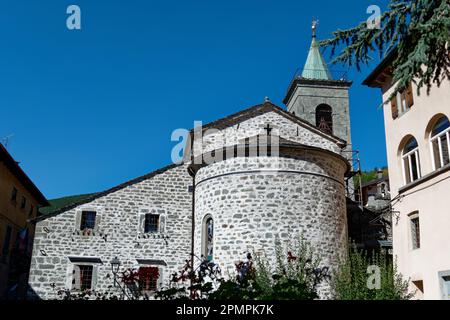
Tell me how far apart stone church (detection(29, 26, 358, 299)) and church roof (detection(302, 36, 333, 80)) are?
11.1 metres

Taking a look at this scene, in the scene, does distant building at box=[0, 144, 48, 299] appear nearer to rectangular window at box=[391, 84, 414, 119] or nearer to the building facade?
the building facade

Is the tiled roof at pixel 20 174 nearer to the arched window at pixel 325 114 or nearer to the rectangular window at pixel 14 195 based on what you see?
the rectangular window at pixel 14 195

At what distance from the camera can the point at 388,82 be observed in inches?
615

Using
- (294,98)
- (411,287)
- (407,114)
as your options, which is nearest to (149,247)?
(411,287)

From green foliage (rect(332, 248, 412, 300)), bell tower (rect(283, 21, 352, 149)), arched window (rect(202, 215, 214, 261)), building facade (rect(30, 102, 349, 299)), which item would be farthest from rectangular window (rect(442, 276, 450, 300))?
bell tower (rect(283, 21, 352, 149))

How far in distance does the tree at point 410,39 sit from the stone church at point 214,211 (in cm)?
641

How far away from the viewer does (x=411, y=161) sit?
46.3 ft

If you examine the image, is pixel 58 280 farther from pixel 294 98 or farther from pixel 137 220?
pixel 294 98

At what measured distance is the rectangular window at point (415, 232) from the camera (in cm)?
1342

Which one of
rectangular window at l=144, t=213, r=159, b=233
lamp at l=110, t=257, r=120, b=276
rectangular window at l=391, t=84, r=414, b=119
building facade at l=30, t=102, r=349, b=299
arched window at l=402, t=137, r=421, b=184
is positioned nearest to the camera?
arched window at l=402, t=137, r=421, b=184

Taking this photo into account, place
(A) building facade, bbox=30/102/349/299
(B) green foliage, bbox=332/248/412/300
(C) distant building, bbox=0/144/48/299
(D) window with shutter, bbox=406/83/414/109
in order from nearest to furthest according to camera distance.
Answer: (B) green foliage, bbox=332/248/412/300 → (D) window with shutter, bbox=406/83/414/109 → (A) building facade, bbox=30/102/349/299 → (C) distant building, bbox=0/144/48/299

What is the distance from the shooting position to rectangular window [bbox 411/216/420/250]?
13418 mm

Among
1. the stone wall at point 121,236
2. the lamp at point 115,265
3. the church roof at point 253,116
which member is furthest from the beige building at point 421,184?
the lamp at point 115,265

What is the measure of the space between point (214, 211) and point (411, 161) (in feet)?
22.5
